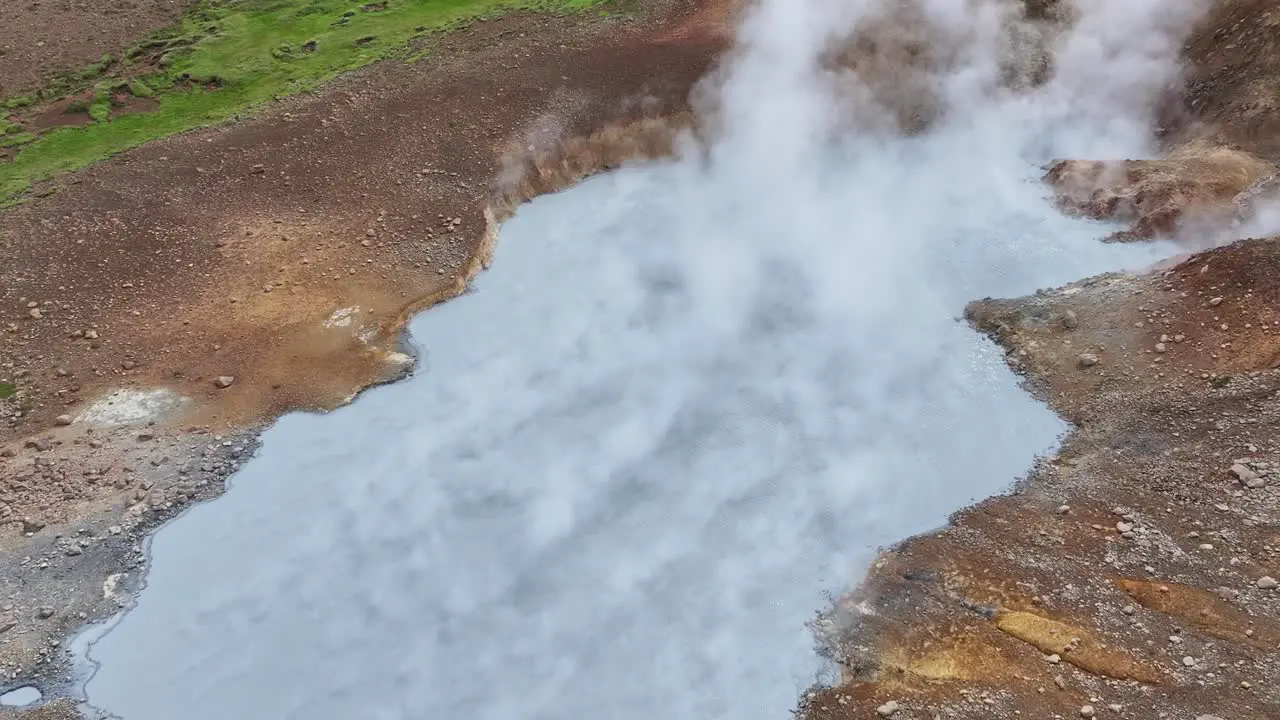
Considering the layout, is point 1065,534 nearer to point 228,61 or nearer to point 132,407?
point 132,407

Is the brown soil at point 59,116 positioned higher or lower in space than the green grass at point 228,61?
lower

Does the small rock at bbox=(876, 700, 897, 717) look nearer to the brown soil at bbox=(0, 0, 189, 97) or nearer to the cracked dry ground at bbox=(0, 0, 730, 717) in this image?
the cracked dry ground at bbox=(0, 0, 730, 717)

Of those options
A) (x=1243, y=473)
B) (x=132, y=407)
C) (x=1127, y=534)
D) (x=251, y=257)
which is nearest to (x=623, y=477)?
(x=1127, y=534)

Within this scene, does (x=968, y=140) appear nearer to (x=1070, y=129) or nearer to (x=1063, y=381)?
(x=1070, y=129)

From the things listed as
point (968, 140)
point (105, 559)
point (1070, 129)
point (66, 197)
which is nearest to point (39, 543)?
point (105, 559)

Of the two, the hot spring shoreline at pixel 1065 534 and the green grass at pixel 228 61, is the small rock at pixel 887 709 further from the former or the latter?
the green grass at pixel 228 61

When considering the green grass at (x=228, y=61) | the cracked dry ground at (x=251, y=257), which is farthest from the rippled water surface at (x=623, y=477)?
the green grass at (x=228, y=61)
